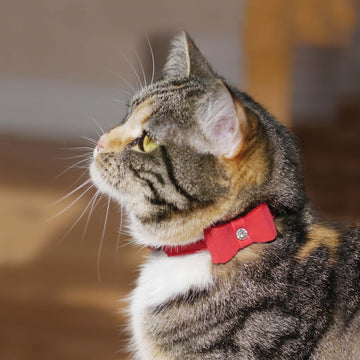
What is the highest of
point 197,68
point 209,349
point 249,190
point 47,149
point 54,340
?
point 197,68

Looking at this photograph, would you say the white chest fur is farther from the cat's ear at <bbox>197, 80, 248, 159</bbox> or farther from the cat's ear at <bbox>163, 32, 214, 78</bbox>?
the cat's ear at <bbox>163, 32, 214, 78</bbox>

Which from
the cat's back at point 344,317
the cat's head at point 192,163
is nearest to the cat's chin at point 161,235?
the cat's head at point 192,163

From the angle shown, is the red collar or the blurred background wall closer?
the red collar

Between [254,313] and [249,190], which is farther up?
[249,190]

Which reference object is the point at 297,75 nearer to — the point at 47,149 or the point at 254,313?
the point at 47,149

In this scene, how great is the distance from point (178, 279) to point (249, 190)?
184 millimetres

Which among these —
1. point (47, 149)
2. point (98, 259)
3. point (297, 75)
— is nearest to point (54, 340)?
point (98, 259)

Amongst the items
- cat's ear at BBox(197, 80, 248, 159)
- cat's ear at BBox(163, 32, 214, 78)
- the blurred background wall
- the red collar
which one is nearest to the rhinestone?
the red collar

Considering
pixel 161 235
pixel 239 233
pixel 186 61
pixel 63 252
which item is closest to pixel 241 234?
pixel 239 233

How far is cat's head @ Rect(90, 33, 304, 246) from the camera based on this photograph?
2.57 feet

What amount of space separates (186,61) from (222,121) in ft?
0.83

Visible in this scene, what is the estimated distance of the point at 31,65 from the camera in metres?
2.68

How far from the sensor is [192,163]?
81cm

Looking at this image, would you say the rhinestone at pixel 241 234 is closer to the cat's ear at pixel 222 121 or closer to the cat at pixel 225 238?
the cat at pixel 225 238
